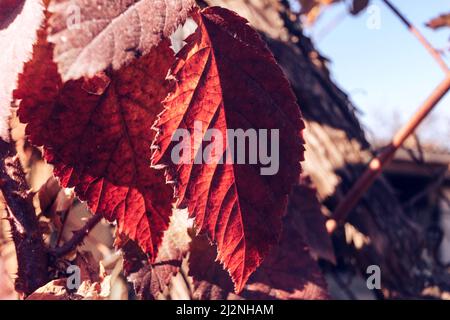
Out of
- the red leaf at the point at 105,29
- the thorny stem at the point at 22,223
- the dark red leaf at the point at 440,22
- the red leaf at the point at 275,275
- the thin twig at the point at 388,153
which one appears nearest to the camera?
the red leaf at the point at 105,29

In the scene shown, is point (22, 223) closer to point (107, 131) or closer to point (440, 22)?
point (107, 131)

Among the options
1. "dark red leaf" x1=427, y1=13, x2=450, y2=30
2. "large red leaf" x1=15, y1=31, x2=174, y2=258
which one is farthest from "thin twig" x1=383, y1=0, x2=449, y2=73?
"large red leaf" x1=15, y1=31, x2=174, y2=258

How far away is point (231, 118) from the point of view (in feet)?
1.24

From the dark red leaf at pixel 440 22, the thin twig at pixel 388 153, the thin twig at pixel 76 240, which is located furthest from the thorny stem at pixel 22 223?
the dark red leaf at pixel 440 22

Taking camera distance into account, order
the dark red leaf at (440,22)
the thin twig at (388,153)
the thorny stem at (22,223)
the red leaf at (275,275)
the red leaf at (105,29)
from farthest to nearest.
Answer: the dark red leaf at (440,22), the thin twig at (388,153), the red leaf at (275,275), the thorny stem at (22,223), the red leaf at (105,29)

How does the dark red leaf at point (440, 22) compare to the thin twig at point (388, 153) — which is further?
the dark red leaf at point (440, 22)

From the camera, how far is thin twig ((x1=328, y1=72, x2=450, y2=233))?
69cm

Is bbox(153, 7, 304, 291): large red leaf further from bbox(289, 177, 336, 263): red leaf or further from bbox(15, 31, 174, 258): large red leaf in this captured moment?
bbox(289, 177, 336, 263): red leaf

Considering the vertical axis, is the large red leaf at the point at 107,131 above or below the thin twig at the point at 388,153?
above

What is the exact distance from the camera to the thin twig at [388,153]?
69 centimetres

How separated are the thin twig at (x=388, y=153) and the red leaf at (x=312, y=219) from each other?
8 cm

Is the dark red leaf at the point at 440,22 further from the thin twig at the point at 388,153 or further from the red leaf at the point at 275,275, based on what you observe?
the red leaf at the point at 275,275

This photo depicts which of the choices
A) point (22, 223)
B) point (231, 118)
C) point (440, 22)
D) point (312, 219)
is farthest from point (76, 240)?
point (440, 22)

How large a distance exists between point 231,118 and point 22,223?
0.72ft
